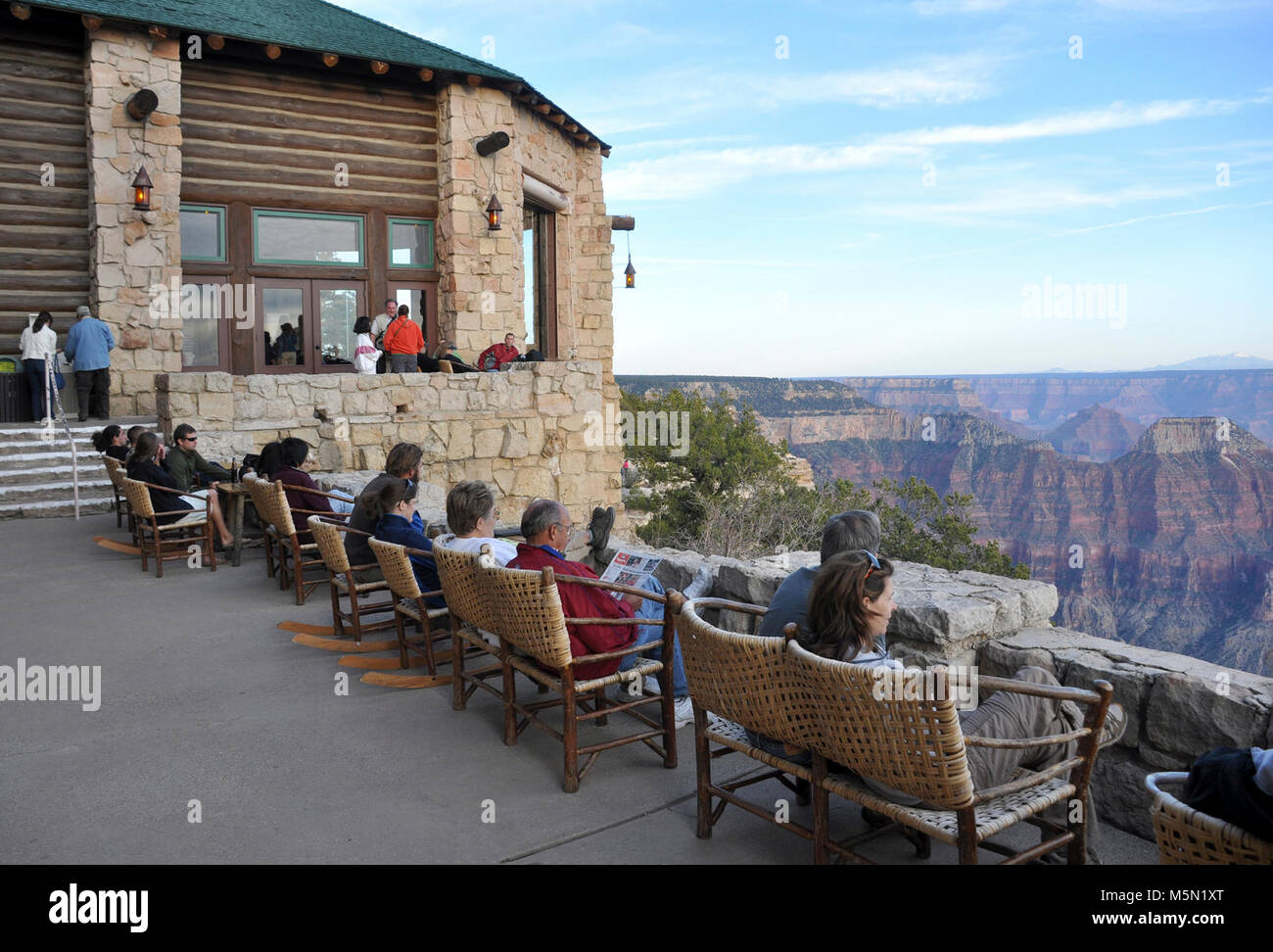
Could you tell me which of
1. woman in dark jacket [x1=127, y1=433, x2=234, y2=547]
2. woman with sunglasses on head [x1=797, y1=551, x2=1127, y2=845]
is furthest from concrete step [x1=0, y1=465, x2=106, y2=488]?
woman with sunglasses on head [x1=797, y1=551, x2=1127, y2=845]

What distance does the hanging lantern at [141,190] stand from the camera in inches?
505

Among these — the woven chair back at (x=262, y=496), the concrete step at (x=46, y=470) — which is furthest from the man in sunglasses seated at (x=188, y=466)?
the concrete step at (x=46, y=470)

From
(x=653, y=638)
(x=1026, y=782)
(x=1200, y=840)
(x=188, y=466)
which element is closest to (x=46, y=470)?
(x=188, y=466)

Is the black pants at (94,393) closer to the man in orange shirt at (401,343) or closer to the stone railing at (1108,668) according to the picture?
the man in orange shirt at (401,343)

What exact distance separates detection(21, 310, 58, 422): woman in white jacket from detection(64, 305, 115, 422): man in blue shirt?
224 mm

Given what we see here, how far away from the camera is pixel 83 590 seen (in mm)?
7031

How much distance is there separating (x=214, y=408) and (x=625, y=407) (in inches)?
957

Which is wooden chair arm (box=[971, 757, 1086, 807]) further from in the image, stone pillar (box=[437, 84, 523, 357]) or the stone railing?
stone pillar (box=[437, 84, 523, 357])

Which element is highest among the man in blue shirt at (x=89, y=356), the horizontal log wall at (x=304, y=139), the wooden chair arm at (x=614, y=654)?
the horizontal log wall at (x=304, y=139)

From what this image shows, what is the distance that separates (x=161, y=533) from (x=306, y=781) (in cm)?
518

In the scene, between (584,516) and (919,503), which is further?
(919,503)

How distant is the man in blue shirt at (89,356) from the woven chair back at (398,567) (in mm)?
9522

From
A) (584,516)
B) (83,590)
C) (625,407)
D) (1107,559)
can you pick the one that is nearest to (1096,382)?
(1107,559)
